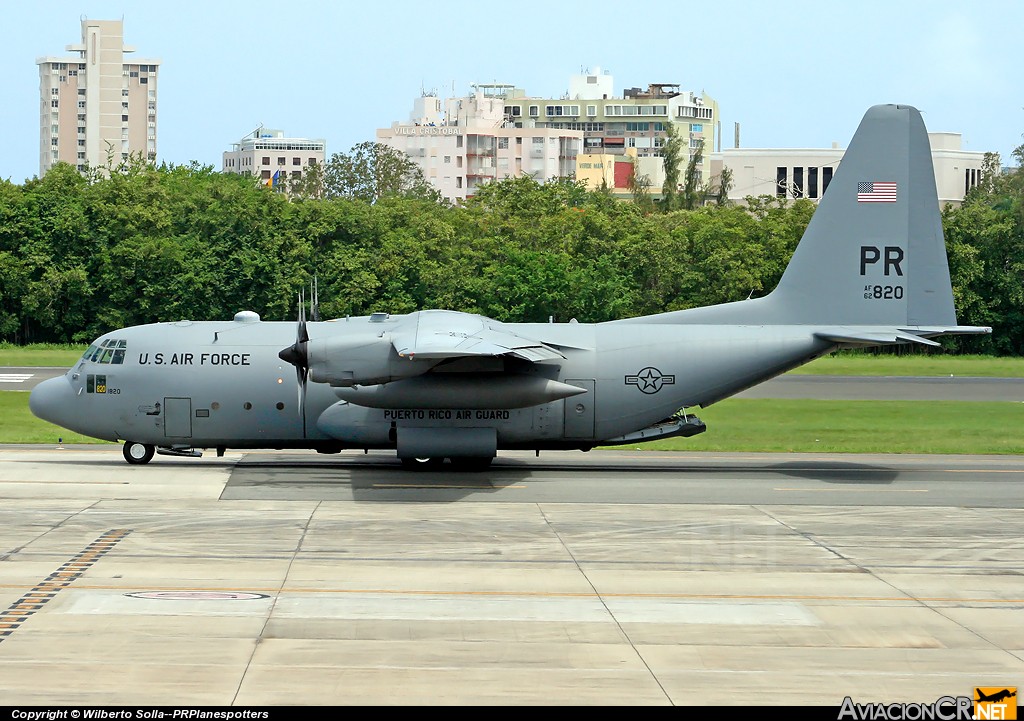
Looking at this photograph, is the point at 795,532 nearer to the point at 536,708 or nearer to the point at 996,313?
the point at 536,708

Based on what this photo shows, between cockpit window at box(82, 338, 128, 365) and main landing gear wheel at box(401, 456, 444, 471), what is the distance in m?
7.57

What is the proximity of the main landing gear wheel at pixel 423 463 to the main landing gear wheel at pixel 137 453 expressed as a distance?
650 centimetres

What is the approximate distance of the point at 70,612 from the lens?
15.9m

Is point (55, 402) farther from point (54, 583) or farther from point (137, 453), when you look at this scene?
point (54, 583)

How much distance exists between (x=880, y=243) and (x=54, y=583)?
21.7 metres

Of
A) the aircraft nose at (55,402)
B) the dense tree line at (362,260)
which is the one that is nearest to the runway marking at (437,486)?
the aircraft nose at (55,402)

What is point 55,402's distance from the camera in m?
30.6

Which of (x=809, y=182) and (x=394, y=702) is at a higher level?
(x=809, y=182)

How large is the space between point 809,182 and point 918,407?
10883cm

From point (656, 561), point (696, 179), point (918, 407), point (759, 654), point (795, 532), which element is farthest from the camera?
point (696, 179)

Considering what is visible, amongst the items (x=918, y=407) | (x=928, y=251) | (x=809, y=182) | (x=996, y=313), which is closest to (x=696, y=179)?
(x=809, y=182)

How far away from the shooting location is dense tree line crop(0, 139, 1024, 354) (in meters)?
69.2

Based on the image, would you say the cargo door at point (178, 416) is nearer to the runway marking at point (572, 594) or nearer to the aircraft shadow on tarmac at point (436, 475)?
the aircraft shadow on tarmac at point (436, 475)

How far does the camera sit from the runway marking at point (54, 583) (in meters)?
15.4
